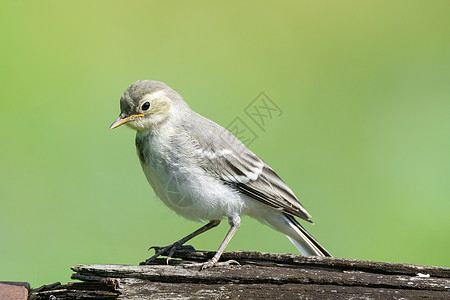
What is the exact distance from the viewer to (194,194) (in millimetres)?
4387

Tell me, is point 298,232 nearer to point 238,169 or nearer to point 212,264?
point 238,169

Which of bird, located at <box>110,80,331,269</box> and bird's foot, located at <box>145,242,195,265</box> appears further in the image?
bird, located at <box>110,80,331,269</box>

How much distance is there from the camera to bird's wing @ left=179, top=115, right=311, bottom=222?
461 centimetres

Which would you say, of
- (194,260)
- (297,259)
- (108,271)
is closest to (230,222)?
(194,260)

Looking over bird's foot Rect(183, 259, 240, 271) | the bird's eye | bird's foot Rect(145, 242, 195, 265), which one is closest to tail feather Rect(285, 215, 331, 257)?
bird's foot Rect(145, 242, 195, 265)

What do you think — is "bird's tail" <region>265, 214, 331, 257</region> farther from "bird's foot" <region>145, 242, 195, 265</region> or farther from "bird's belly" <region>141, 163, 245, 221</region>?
"bird's foot" <region>145, 242, 195, 265</region>

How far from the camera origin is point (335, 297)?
124 inches

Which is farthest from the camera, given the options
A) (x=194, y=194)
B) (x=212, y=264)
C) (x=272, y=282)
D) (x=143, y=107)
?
(x=143, y=107)

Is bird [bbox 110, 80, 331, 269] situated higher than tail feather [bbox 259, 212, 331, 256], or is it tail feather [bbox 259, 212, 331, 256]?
bird [bbox 110, 80, 331, 269]

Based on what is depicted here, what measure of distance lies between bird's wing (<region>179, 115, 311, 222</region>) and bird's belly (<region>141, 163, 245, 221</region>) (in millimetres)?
101

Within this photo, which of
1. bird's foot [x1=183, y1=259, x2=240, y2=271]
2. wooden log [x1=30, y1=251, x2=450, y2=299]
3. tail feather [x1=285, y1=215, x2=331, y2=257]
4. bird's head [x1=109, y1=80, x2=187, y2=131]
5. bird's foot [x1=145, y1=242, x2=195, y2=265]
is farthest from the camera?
tail feather [x1=285, y1=215, x2=331, y2=257]

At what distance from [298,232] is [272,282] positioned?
5.47 feet

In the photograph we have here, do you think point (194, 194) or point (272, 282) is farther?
point (194, 194)

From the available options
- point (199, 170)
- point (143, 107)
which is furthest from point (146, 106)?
point (199, 170)
